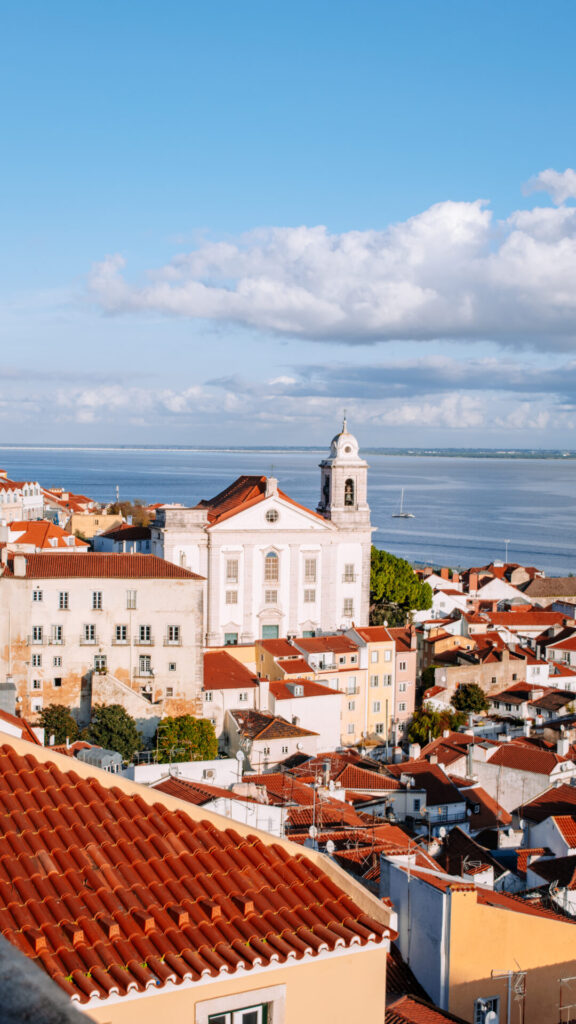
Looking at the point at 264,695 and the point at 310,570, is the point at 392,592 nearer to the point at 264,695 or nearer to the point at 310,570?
the point at 310,570

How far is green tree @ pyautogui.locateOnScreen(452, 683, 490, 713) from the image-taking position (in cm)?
3512

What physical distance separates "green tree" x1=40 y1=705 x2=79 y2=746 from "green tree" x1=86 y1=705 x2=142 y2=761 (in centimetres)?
43

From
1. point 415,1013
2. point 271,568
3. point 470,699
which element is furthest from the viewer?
point 271,568

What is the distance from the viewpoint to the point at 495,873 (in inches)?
584

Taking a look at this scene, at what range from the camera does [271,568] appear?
133ft

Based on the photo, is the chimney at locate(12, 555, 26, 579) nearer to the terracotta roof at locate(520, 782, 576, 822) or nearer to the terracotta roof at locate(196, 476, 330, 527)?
the terracotta roof at locate(196, 476, 330, 527)

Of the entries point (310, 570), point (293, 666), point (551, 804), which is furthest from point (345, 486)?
point (551, 804)

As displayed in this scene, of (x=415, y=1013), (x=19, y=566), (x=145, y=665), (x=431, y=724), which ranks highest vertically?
(x=19, y=566)

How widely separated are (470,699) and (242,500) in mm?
12149

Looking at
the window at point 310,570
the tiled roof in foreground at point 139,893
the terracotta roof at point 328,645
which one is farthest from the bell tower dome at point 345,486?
the tiled roof in foreground at point 139,893

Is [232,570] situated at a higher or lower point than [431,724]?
higher

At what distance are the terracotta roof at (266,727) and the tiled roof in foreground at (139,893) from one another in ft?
75.6

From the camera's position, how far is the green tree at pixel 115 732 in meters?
26.5

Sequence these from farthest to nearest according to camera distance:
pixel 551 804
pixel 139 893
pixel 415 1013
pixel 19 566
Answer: pixel 19 566, pixel 551 804, pixel 415 1013, pixel 139 893
